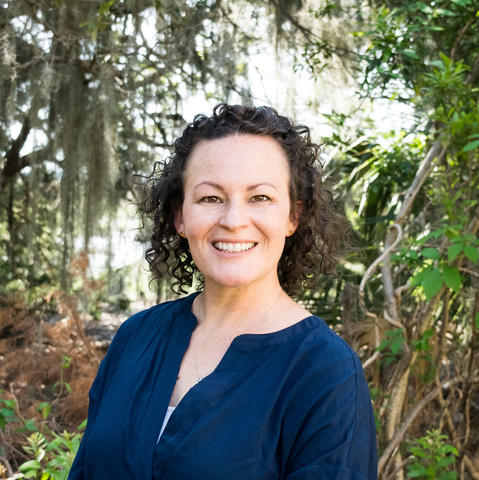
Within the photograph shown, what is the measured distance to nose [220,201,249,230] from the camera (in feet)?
4.01

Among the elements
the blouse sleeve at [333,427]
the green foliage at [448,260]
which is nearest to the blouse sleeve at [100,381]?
the blouse sleeve at [333,427]

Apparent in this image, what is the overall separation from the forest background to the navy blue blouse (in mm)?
1407

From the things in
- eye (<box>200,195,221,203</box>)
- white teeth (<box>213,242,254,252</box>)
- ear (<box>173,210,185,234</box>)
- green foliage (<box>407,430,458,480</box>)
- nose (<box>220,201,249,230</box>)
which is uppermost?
Result: eye (<box>200,195,221,203</box>)

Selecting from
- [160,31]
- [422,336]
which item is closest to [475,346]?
[422,336]

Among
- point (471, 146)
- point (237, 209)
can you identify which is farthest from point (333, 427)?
point (471, 146)

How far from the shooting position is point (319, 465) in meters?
1.01

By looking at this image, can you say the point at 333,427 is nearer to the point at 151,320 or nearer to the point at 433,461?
the point at 151,320

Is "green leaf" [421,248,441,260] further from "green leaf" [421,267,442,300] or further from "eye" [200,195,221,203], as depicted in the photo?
"eye" [200,195,221,203]

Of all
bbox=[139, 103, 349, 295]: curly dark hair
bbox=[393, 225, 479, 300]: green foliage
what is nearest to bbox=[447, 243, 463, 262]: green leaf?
bbox=[393, 225, 479, 300]: green foliage

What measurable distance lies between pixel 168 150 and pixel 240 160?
2568mm

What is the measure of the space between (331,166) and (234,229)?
296cm

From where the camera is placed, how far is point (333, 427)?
1.03 metres

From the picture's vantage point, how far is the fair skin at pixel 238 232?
1.24 metres

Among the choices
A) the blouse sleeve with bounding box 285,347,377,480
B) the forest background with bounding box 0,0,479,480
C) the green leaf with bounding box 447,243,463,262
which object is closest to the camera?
the blouse sleeve with bounding box 285,347,377,480
